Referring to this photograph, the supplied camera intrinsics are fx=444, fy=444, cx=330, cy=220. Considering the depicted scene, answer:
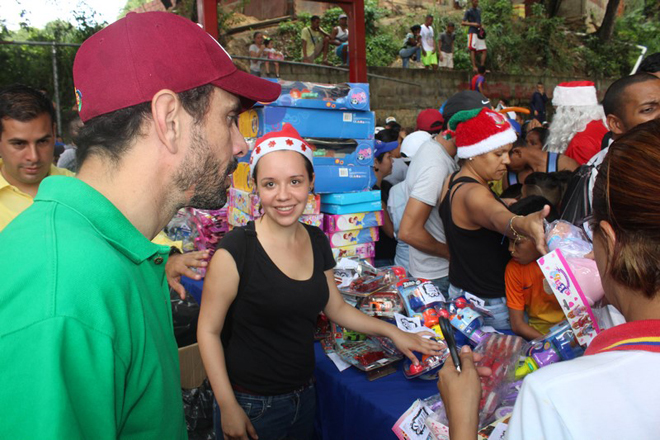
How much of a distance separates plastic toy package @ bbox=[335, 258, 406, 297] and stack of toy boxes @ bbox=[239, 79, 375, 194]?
735 millimetres

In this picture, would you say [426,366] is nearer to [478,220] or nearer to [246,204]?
[478,220]

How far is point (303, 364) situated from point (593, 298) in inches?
48.7

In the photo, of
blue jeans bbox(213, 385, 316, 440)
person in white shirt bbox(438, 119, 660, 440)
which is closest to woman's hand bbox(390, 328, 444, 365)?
blue jeans bbox(213, 385, 316, 440)

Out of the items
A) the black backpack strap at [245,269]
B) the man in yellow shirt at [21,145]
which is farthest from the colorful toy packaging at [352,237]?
the man in yellow shirt at [21,145]

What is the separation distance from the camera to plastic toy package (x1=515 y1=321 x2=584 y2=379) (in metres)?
1.78

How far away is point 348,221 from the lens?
11.6 ft

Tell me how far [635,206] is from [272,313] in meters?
1.42

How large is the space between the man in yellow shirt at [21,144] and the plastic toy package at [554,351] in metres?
2.66

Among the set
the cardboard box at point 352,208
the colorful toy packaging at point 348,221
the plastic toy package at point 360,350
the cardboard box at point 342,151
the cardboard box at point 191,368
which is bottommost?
the cardboard box at point 191,368

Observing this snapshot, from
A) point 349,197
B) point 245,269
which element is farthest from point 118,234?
point 349,197

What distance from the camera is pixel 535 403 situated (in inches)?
34.6

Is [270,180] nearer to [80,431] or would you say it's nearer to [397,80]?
[80,431]

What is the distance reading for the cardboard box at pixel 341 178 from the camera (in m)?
3.45

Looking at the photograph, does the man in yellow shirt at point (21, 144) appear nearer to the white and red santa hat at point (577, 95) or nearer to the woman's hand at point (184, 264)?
the woman's hand at point (184, 264)
